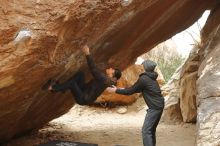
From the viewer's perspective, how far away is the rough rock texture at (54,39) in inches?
257

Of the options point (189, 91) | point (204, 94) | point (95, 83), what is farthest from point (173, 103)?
point (204, 94)

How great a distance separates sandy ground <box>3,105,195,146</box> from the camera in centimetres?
1053

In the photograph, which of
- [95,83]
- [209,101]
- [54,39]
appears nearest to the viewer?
[54,39]

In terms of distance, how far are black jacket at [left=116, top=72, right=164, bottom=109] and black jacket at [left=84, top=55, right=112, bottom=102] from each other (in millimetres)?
373

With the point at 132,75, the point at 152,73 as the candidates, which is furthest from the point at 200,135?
the point at 132,75

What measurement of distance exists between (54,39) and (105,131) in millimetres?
5885

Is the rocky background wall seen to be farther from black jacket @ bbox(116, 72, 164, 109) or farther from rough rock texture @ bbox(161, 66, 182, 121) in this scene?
black jacket @ bbox(116, 72, 164, 109)

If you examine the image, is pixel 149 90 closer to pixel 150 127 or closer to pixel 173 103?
pixel 150 127

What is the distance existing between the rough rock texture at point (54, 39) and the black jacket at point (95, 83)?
1.28 ft

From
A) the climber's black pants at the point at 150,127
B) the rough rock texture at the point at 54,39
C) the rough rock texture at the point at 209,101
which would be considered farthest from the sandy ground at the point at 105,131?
the rough rock texture at the point at 209,101

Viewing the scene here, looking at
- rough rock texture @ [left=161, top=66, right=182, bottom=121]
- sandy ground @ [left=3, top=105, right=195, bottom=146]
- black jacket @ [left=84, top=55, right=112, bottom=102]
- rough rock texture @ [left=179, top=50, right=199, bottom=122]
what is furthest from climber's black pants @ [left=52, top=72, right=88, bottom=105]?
rough rock texture @ [left=161, top=66, right=182, bottom=121]

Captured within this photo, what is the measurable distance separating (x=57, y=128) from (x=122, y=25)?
5316mm

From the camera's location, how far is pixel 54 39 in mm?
6938

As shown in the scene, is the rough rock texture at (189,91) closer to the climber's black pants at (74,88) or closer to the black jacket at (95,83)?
the black jacket at (95,83)
